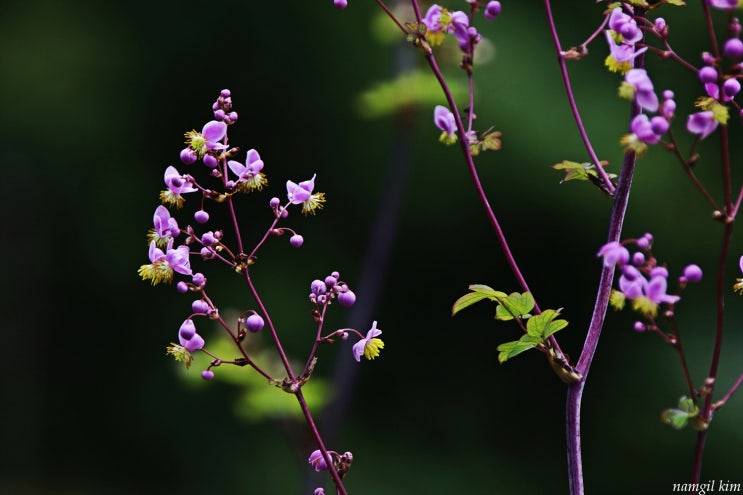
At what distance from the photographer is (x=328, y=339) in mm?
1104

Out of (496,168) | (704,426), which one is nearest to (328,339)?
(704,426)

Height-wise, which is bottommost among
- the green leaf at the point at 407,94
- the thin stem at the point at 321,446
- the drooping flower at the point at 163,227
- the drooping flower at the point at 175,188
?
the thin stem at the point at 321,446

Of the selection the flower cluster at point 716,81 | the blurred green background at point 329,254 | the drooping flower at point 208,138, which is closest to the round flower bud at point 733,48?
the flower cluster at point 716,81

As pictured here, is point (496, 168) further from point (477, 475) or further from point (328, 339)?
point (328, 339)

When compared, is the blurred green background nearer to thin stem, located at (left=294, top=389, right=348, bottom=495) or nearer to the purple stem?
the purple stem

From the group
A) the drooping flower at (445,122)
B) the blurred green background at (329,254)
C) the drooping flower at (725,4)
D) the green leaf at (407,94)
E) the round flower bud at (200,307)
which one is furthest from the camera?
the blurred green background at (329,254)

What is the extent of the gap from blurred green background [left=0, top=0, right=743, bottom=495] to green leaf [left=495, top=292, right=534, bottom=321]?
14.9 ft

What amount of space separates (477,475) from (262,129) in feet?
10.8

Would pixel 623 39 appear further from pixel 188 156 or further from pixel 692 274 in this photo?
pixel 188 156

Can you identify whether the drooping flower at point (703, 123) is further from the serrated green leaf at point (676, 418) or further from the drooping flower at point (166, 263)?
the drooping flower at point (166, 263)

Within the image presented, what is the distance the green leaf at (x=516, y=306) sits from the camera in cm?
108

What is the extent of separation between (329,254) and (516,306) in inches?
232

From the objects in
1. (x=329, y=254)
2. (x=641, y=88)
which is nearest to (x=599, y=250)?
(x=641, y=88)

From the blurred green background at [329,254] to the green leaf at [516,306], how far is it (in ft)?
14.9
